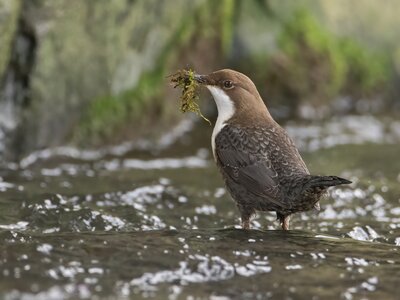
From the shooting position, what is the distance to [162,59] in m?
9.24

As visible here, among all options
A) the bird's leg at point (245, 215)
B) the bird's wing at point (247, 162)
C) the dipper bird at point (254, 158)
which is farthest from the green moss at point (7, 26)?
the bird's leg at point (245, 215)

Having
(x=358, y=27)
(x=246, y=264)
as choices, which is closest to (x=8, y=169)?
(x=246, y=264)

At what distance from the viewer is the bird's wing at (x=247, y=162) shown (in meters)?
5.21

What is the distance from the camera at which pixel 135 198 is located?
6582mm

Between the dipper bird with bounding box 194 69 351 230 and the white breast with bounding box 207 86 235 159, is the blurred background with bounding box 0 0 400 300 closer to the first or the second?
the dipper bird with bounding box 194 69 351 230

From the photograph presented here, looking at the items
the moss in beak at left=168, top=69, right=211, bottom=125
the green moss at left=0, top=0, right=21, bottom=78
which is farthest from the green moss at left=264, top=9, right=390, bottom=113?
the moss in beak at left=168, top=69, right=211, bottom=125

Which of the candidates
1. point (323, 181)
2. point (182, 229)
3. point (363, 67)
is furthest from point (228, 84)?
point (363, 67)

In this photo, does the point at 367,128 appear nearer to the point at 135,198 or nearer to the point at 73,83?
the point at 73,83

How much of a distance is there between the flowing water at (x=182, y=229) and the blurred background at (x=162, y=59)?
1.00 ft

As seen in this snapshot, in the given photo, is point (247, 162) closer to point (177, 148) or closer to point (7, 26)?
point (7, 26)

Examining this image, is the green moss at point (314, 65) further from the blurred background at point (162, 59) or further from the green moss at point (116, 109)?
the green moss at point (116, 109)

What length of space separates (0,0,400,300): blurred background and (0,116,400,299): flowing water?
0.5 inches

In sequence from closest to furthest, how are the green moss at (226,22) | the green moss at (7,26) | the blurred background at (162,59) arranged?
the green moss at (7,26)
the blurred background at (162,59)
the green moss at (226,22)

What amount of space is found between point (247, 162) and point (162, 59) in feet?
13.3
